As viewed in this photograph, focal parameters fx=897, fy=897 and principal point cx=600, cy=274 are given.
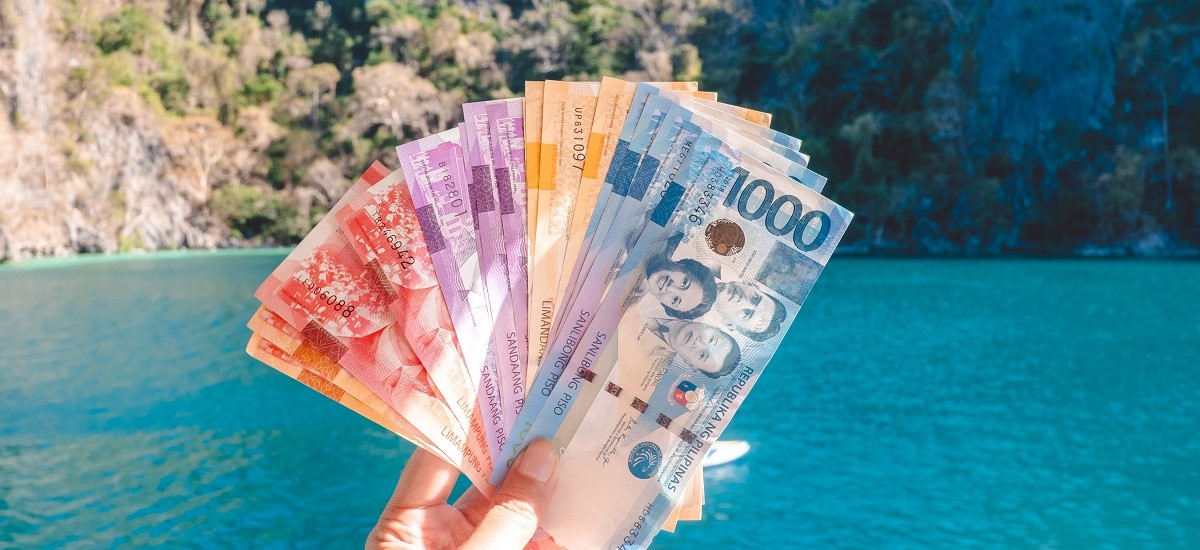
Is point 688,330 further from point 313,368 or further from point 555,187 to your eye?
point 313,368

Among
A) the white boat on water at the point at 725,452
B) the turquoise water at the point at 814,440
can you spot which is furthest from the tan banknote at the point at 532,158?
the white boat on water at the point at 725,452

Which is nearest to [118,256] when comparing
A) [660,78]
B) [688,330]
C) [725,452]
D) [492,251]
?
[660,78]

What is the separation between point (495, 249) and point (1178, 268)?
95.9 feet

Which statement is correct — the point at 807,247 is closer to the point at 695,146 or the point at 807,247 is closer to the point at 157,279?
the point at 695,146

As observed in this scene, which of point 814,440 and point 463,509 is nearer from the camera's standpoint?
point 463,509

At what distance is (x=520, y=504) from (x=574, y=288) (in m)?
0.25

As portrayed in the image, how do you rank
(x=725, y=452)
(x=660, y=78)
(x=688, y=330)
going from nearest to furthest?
(x=688, y=330) < (x=725, y=452) < (x=660, y=78)

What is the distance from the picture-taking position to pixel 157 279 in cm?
2756

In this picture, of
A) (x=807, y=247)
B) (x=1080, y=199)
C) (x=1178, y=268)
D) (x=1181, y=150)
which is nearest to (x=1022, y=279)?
(x=1178, y=268)

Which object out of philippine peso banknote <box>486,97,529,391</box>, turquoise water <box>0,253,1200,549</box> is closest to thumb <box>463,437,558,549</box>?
philippine peso banknote <box>486,97,529,391</box>

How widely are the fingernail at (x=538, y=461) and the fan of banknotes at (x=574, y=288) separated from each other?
15 millimetres

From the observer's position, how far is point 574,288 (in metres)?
1.01

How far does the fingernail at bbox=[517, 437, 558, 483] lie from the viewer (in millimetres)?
984

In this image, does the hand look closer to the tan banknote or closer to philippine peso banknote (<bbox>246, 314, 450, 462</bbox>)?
philippine peso banknote (<bbox>246, 314, 450, 462</bbox>)
